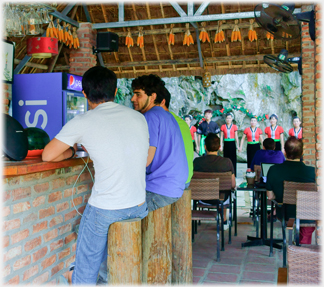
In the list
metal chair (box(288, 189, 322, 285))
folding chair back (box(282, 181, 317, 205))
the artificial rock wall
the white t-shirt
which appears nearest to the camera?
metal chair (box(288, 189, 322, 285))

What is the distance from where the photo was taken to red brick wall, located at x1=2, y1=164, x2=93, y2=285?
1899 mm

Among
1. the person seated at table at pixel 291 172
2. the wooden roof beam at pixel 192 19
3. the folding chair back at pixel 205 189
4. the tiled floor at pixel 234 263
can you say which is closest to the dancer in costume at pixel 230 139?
the wooden roof beam at pixel 192 19

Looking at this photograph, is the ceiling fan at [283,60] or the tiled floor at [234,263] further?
the ceiling fan at [283,60]

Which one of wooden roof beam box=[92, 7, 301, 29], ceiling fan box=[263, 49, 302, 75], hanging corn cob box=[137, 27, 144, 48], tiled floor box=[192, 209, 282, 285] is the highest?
wooden roof beam box=[92, 7, 301, 29]

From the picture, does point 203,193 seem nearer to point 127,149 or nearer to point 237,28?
point 127,149

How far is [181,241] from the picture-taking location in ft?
9.34

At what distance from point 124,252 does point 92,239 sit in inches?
7.4

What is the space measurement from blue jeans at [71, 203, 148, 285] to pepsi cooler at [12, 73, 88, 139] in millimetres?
3411

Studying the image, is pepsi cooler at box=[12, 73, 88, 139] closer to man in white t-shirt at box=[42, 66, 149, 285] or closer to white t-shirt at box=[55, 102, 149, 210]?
man in white t-shirt at box=[42, 66, 149, 285]

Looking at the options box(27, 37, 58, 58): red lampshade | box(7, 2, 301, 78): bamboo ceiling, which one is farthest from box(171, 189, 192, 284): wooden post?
box(7, 2, 301, 78): bamboo ceiling

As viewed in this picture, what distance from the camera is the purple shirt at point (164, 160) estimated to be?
7.99ft

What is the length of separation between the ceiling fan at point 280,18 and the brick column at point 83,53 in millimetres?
3826

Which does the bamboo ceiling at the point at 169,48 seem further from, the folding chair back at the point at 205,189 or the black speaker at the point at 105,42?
the folding chair back at the point at 205,189

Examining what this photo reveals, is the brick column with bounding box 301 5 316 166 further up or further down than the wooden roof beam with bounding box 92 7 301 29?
further down
